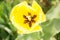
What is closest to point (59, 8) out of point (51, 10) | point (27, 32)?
point (51, 10)

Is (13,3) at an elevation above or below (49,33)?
above

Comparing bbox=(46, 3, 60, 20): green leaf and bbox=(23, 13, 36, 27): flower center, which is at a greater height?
bbox=(23, 13, 36, 27): flower center

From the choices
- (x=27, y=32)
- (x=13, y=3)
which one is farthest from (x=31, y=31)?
(x=13, y=3)

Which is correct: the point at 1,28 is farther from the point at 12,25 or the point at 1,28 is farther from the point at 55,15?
the point at 55,15

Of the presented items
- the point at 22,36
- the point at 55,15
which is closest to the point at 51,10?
the point at 55,15

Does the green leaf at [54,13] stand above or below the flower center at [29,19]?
below

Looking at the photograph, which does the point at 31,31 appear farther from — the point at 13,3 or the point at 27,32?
the point at 13,3
